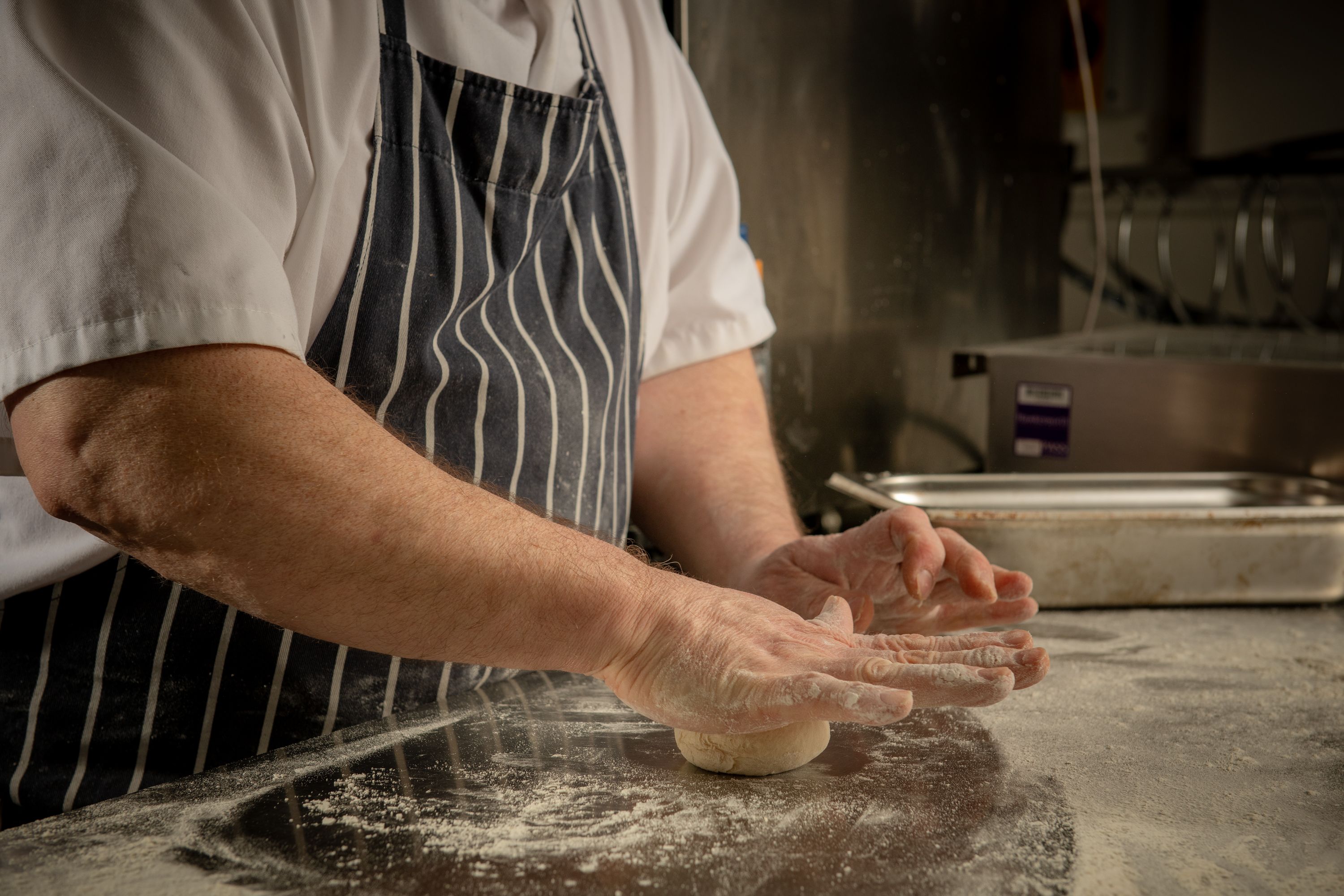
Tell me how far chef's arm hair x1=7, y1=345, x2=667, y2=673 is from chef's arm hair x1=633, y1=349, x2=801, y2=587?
16.4 inches

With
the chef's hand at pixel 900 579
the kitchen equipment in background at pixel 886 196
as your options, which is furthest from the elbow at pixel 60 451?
the kitchen equipment in background at pixel 886 196

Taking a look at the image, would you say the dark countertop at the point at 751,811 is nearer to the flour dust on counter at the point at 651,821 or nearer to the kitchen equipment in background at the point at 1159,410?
the flour dust on counter at the point at 651,821

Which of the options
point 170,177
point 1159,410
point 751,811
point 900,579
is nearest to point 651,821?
point 751,811

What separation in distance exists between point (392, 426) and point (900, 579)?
1.57ft

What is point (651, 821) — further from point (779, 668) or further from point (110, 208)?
point (110, 208)

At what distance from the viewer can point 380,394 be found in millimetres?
905

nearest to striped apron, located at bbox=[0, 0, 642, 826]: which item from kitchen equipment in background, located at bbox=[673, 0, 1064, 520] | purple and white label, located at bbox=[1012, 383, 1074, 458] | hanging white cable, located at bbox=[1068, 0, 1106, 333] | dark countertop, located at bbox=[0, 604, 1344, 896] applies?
dark countertop, located at bbox=[0, 604, 1344, 896]

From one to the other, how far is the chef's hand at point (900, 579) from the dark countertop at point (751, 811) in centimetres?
10

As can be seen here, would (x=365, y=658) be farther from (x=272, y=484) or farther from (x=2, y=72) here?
(x=2, y=72)

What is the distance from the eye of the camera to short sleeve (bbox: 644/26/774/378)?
1287 mm

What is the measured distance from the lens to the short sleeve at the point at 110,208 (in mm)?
658

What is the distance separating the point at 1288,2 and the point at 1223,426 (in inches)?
66.7

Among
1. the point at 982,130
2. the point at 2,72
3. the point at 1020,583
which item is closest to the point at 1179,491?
the point at 1020,583

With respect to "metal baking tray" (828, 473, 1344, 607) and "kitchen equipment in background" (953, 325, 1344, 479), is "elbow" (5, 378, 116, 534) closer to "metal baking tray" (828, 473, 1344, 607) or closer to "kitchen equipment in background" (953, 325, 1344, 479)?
"metal baking tray" (828, 473, 1344, 607)
